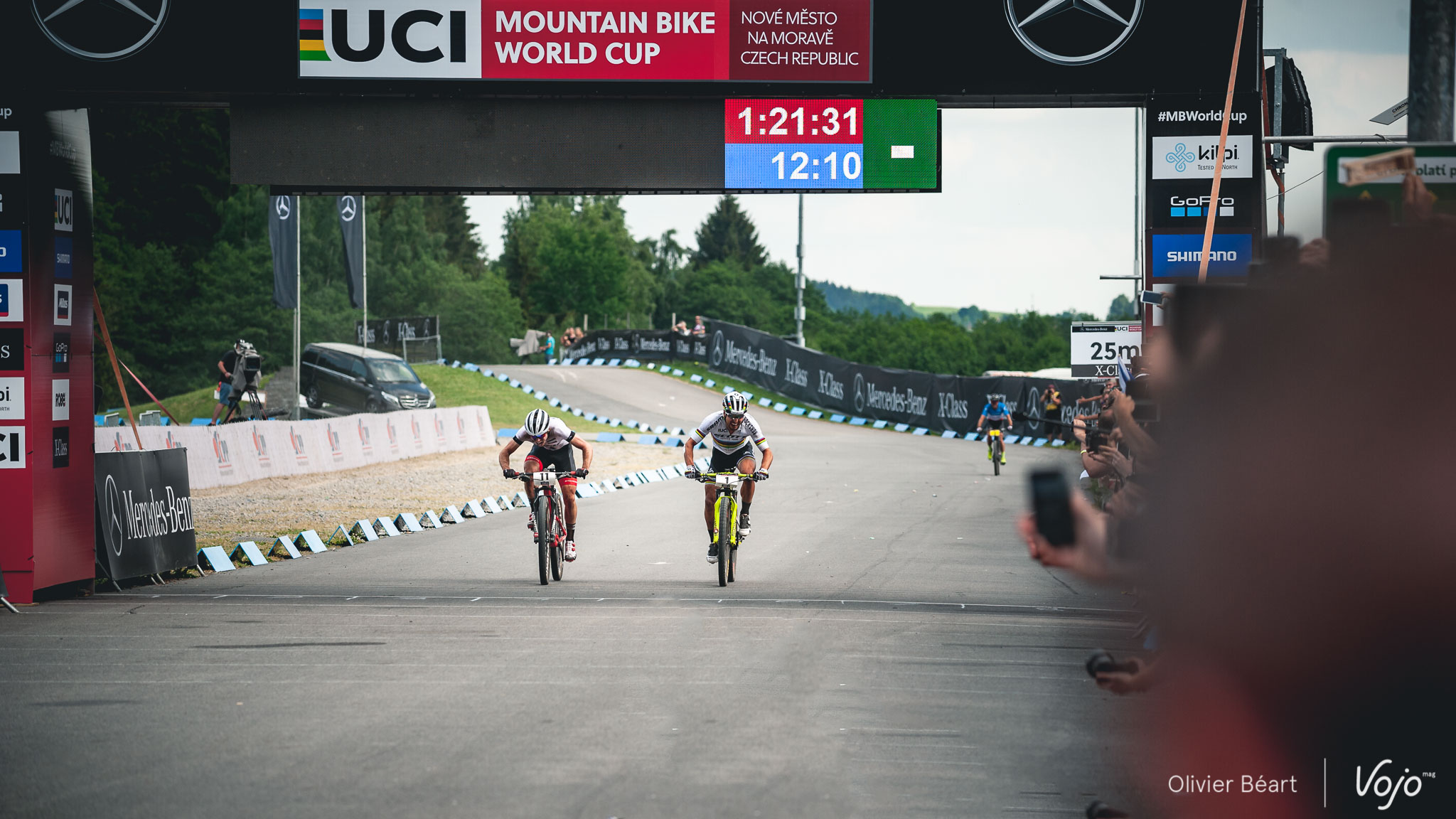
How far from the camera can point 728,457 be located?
14.8 metres

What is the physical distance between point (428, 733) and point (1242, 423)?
5229 mm

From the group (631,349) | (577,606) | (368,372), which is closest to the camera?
(577,606)

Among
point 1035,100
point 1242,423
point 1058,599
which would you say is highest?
point 1035,100

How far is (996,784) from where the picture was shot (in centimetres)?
618

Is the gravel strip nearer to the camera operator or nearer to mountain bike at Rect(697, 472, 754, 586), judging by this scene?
the camera operator

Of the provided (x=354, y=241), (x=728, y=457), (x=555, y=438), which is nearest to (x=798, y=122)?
(x=728, y=457)

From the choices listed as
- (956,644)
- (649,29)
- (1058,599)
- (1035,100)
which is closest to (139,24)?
(649,29)

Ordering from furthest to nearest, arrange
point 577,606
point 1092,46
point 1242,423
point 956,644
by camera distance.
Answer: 1. point 1092,46
2. point 577,606
3. point 956,644
4. point 1242,423

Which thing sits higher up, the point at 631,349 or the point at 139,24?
the point at 139,24

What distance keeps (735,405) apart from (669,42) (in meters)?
3.68

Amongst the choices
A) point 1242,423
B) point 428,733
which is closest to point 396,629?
point 428,733

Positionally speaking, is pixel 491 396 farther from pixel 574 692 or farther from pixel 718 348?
pixel 574 692

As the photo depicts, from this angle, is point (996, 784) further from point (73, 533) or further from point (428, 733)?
point (73, 533)

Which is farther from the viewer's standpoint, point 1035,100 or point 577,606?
point 1035,100
